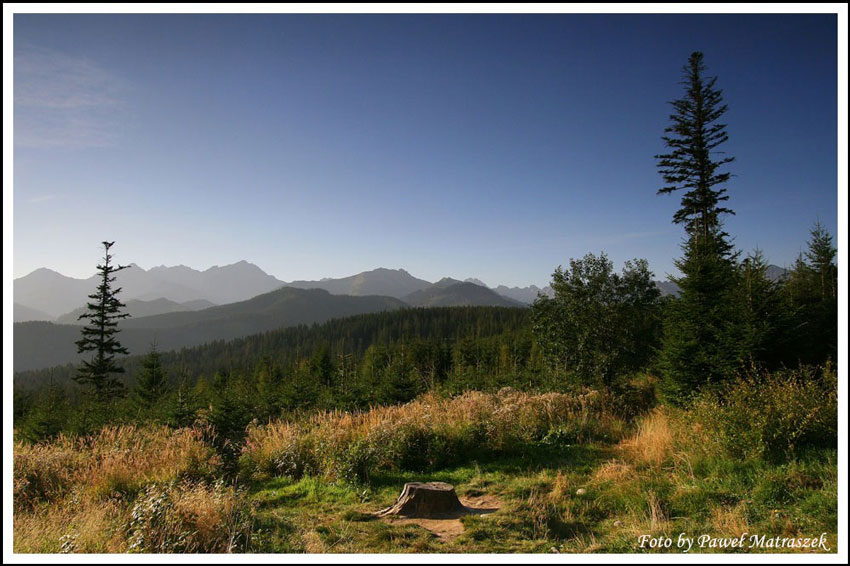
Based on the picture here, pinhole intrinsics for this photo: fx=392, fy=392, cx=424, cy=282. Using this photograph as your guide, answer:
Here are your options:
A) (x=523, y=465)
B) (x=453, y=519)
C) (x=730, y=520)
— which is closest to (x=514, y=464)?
(x=523, y=465)

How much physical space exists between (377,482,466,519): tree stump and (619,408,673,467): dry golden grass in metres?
3.42

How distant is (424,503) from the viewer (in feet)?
17.9

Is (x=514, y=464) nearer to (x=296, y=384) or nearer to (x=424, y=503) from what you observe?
(x=424, y=503)

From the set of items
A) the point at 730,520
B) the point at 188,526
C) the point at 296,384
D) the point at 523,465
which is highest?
the point at 730,520

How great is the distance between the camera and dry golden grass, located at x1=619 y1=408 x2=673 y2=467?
660 cm

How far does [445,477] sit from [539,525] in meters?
2.53

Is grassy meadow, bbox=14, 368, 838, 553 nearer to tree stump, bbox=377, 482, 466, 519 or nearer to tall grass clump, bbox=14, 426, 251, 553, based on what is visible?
tall grass clump, bbox=14, 426, 251, 553

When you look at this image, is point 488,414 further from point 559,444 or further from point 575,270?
point 575,270

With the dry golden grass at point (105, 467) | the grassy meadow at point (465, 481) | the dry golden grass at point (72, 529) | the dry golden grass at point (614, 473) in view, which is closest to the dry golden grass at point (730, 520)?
the grassy meadow at point (465, 481)

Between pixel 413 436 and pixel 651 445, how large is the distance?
441cm

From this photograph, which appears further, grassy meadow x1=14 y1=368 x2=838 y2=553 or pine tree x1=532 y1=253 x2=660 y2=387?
pine tree x1=532 y1=253 x2=660 y2=387

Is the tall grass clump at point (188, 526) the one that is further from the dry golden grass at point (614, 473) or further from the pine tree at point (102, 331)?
the pine tree at point (102, 331)

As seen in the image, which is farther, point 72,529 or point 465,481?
point 465,481

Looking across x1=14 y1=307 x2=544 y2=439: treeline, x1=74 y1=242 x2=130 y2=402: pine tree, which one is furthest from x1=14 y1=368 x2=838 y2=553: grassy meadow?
x1=74 y1=242 x2=130 y2=402: pine tree
